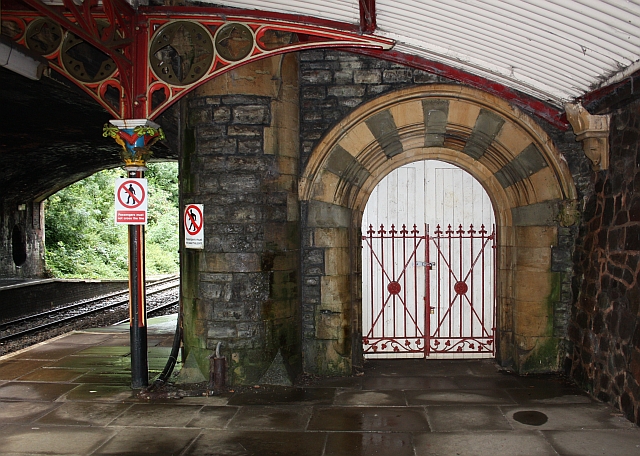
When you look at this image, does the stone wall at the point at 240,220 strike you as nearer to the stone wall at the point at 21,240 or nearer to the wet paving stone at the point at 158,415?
the wet paving stone at the point at 158,415

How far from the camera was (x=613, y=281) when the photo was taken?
540 centimetres

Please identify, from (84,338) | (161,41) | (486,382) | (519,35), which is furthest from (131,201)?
(486,382)

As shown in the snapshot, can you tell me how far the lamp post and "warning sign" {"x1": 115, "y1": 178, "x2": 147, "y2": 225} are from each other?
0.42 ft

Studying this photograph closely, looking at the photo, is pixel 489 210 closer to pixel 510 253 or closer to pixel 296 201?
pixel 510 253

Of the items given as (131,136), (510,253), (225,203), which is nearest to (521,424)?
(510,253)

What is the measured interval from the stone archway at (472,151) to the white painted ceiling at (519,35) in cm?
49

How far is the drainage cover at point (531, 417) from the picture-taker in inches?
198

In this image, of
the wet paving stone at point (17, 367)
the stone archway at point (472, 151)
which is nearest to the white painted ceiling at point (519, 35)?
the stone archway at point (472, 151)

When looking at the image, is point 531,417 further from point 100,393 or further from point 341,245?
point 100,393

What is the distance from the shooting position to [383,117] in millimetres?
6512

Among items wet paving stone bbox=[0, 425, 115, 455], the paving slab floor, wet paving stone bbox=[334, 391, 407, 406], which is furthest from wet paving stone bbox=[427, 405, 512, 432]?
wet paving stone bbox=[0, 425, 115, 455]

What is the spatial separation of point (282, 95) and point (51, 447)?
401 centimetres

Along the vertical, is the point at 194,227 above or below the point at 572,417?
above

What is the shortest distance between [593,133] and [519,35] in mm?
1356
